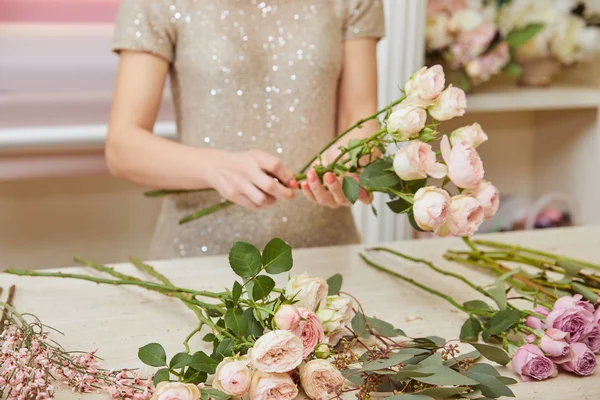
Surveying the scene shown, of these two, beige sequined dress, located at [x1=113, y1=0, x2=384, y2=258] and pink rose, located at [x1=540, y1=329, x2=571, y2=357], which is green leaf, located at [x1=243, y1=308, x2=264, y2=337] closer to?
pink rose, located at [x1=540, y1=329, x2=571, y2=357]

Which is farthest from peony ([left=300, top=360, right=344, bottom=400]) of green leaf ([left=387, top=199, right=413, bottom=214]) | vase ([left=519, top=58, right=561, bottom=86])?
vase ([left=519, top=58, right=561, bottom=86])

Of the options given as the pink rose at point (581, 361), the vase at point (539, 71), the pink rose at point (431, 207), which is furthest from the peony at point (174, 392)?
the vase at point (539, 71)

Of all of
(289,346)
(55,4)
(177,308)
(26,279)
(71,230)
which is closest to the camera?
(289,346)

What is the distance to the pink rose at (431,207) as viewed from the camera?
0.71 m

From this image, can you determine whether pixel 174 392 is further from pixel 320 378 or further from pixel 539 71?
pixel 539 71

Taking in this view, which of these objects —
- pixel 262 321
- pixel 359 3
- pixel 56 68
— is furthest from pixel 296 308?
pixel 56 68

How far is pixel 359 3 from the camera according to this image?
1.38 meters

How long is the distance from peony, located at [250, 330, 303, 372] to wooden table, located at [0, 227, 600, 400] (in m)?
0.18

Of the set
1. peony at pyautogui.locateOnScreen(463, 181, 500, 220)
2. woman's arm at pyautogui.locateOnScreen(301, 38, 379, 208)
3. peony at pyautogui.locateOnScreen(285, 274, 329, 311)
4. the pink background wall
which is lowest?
peony at pyautogui.locateOnScreen(285, 274, 329, 311)

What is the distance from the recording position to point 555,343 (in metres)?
0.72

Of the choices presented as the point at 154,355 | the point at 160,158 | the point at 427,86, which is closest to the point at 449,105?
the point at 427,86

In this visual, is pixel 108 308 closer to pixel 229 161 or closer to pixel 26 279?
pixel 26 279

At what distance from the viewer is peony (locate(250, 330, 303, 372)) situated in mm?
591

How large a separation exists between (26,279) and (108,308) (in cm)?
17
